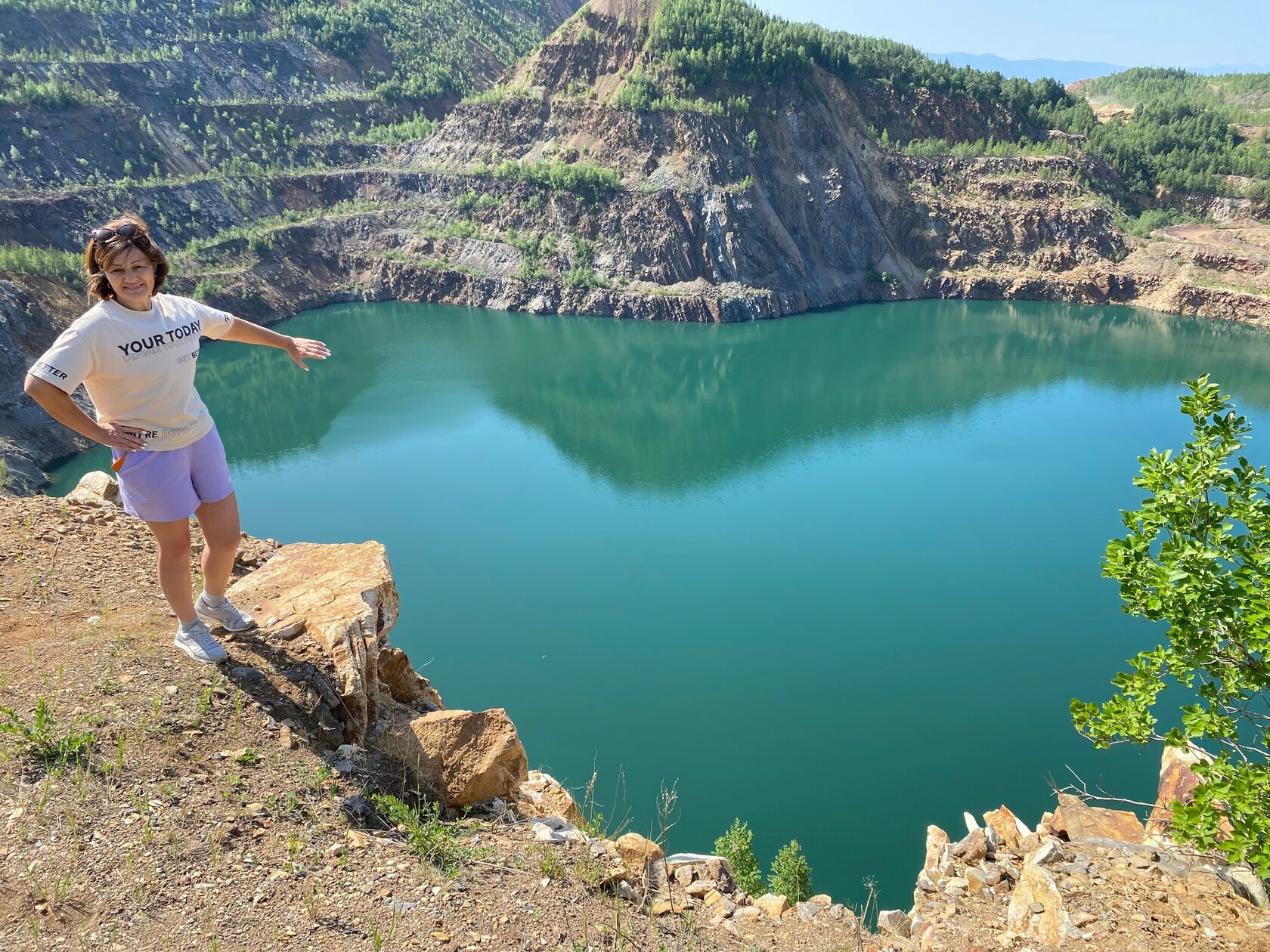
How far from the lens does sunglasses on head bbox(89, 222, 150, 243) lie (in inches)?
192

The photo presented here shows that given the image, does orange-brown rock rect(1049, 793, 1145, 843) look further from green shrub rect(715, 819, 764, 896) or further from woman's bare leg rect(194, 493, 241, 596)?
woman's bare leg rect(194, 493, 241, 596)

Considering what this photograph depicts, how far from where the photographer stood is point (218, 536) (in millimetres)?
5914

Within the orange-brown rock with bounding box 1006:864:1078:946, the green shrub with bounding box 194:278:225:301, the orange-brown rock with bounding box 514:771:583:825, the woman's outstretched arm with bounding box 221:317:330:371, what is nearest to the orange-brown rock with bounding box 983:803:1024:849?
the orange-brown rock with bounding box 1006:864:1078:946

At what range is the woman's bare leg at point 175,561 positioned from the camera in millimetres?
5520

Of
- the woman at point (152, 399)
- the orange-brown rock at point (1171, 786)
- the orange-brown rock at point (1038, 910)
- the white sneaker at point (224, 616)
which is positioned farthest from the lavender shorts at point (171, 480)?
the orange-brown rock at point (1171, 786)

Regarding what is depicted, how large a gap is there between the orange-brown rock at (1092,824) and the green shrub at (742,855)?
363 cm

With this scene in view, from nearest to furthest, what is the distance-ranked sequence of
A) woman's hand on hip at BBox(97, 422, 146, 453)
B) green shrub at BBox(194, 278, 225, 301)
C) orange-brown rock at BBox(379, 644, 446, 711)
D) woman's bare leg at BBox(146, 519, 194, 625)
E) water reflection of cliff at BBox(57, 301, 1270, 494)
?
woman's hand on hip at BBox(97, 422, 146, 453), woman's bare leg at BBox(146, 519, 194, 625), orange-brown rock at BBox(379, 644, 446, 711), water reflection of cliff at BBox(57, 301, 1270, 494), green shrub at BBox(194, 278, 225, 301)

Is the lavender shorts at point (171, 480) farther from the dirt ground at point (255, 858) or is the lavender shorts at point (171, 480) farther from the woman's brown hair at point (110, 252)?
the dirt ground at point (255, 858)

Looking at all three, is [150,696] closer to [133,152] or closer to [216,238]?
[216,238]

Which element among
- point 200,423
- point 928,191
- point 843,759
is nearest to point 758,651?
point 843,759

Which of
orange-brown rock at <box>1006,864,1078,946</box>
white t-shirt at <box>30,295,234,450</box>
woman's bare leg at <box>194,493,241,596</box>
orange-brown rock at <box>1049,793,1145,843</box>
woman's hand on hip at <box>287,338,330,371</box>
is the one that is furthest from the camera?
orange-brown rock at <box>1049,793,1145,843</box>

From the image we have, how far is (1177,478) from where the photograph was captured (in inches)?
218

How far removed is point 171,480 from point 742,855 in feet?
26.9

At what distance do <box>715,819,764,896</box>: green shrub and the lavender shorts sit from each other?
7.52m
